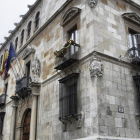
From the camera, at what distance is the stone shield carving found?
10023 millimetres

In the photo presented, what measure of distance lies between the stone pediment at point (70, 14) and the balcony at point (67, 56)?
190cm

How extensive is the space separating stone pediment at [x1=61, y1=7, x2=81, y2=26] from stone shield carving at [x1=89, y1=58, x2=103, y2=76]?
11.8 feet

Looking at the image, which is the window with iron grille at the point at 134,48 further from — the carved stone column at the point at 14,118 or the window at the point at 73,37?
the carved stone column at the point at 14,118

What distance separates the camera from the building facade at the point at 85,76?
9.89 meters

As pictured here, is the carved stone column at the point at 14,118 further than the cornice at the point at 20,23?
No

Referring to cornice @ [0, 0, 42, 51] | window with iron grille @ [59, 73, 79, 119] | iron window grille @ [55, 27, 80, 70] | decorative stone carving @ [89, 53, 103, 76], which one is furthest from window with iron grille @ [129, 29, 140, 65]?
cornice @ [0, 0, 42, 51]

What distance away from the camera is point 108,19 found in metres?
11.8

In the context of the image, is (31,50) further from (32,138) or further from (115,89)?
(115,89)

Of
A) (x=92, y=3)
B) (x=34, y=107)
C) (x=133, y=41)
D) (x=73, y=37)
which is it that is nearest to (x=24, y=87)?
(x=34, y=107)

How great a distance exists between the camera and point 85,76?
34.7 ft

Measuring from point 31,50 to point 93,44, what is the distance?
730cm

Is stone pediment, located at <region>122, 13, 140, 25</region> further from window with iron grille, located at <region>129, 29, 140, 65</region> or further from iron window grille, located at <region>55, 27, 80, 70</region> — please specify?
iron window grille, located at <region>55, 27, 80, 70</region>

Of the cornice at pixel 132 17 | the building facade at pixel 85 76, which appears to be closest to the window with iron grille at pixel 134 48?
the building facade at pixel 85 76

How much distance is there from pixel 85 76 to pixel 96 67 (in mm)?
829
